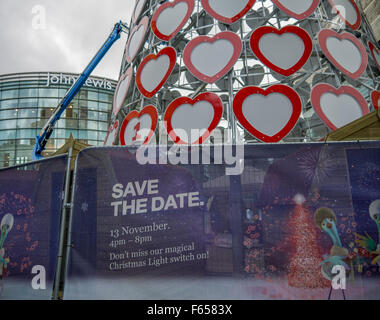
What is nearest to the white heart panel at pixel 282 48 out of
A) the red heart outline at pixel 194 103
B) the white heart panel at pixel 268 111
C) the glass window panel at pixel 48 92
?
the white heart panel at pixel 268 111

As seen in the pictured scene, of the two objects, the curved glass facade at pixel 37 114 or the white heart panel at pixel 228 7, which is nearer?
the white heart panel at pixel 228 7

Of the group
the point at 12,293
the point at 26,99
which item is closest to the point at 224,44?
the point at 12,293

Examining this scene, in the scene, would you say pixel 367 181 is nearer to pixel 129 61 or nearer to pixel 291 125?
pixel 291 125

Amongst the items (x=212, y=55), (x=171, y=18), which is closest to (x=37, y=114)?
(x=171, y=18)

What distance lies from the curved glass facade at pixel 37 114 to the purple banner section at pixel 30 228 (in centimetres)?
4575

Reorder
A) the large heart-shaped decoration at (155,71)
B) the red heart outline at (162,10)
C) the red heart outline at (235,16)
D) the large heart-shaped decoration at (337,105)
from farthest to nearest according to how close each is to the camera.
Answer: the red heart outline at (162,10) → the large heart-shaped decoration at (155,71) → the red heart outline at (235,16) → the large heart-shaped decoration at (337,105)

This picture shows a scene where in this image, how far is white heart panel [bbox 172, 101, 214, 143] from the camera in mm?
8094

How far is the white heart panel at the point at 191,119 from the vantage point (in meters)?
8.09

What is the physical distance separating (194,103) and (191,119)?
52 centimetres

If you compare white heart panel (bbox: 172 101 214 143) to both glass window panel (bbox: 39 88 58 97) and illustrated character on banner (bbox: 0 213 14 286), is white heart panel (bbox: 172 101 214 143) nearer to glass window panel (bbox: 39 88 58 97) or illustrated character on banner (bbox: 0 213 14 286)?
illustrated character on banner (bbox: 0 213 14 286)

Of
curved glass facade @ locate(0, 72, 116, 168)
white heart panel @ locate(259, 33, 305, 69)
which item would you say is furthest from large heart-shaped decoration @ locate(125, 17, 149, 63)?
curved glass facade @ locate(0, 72, 116, 168)

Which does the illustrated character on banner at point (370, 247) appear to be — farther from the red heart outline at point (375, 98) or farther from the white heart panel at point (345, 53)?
the white heart panel at point (345, 53)

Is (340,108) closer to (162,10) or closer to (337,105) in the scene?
(337,105)

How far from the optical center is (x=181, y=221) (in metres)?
3.70
